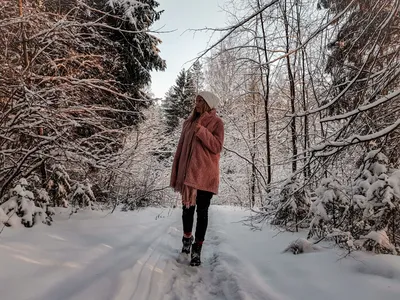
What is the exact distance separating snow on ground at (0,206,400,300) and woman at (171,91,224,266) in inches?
13.5

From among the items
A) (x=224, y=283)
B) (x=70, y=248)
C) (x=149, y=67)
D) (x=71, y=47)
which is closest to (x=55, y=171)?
(x=70, y=248)

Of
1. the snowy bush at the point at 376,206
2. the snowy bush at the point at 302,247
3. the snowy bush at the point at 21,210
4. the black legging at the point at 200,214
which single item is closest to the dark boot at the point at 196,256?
the black legging at the point at 200,214

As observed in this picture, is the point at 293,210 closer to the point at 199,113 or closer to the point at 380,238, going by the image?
the point at 380,238

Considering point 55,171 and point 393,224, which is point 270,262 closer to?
point 393,224

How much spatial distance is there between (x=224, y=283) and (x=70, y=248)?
1.35 m

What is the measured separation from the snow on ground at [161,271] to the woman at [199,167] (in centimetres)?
34

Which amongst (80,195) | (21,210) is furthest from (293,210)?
(21,210)

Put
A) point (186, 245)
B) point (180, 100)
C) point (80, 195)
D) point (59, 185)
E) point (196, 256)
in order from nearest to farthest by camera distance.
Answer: point (196, 256), point (186, 245), point (59, 185), point (80, 195), point (180, 100)

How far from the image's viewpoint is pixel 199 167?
2.86m

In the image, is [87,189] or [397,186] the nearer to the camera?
[397,186]

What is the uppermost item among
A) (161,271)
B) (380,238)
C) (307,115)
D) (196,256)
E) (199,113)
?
(199,113)

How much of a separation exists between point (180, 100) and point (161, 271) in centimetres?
2202

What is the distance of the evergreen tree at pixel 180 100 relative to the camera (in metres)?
22.8

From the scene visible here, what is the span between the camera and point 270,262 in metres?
2.68
